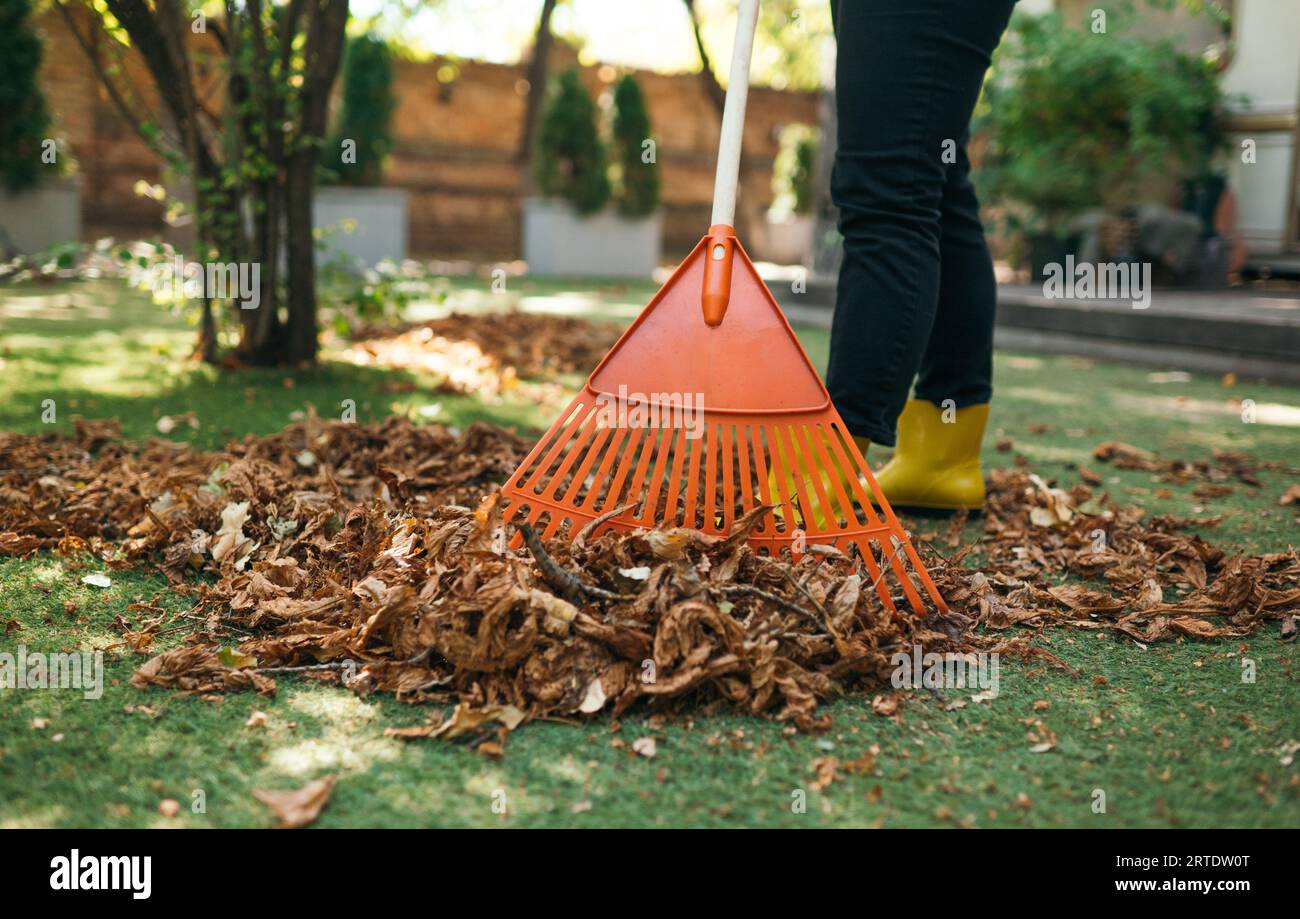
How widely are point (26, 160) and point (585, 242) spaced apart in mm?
5362

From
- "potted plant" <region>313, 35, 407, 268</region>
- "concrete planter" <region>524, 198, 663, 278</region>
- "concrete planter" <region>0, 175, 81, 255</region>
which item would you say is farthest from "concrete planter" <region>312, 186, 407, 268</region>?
"concrete planter" <region>0, 175, 81, 255</region>

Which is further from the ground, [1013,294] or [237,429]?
[1013,294]

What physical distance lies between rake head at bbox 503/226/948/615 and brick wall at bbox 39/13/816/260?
40.9ft

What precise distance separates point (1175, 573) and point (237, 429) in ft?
7.03

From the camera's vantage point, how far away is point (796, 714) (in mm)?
1226

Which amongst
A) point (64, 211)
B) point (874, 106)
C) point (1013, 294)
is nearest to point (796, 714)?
point (874, 106)

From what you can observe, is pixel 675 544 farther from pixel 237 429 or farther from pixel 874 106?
pixel 237 429

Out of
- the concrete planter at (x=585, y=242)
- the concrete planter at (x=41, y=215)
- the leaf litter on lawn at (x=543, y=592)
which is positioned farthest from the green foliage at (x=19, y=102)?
the leaf litter on lawn at (x=543, y=592)

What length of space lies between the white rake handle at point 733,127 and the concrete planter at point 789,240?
46.2 ft

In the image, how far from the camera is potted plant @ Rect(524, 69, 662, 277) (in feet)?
37.0

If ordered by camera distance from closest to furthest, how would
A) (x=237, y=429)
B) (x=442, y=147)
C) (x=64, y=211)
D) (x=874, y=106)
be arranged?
1. (x=874, y=106)
2. (x=237, y=429)
3. (x=64, y=211)
4. (x=442, y=147)

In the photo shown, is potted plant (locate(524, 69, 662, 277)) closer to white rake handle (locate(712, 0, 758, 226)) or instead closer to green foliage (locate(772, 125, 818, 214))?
green foliage (locate(772, 125, 818, 214))

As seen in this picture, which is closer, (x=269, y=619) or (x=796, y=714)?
(x=796, y=714)

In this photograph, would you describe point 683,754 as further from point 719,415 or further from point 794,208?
point 794,208
